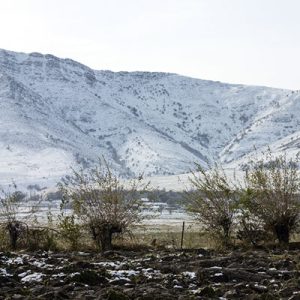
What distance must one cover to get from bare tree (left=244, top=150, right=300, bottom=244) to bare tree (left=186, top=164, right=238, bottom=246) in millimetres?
642

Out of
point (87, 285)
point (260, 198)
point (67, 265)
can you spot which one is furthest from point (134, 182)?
point (87, 285)

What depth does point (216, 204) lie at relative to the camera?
20125 mm

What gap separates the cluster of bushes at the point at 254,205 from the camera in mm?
19766

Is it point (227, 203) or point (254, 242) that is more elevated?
point (227, 203)

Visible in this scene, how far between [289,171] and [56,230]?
805 cm

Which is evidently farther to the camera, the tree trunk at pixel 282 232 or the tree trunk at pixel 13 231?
the tree trunk at pixel 282 232

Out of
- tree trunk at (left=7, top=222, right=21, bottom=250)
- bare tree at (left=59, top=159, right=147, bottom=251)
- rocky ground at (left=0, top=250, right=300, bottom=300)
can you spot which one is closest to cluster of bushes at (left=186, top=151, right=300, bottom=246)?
bare tree at (left=59, top=159, right=147, bottom=251)

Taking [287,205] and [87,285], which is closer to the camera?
[87,285]

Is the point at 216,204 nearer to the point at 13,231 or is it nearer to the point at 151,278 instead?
the point at 13,231

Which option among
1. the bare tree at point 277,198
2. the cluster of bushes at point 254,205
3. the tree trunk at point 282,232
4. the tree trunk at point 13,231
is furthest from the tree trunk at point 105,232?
the tree trunk at point 282,232

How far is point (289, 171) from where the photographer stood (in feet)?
65.9

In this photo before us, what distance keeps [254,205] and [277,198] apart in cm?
81

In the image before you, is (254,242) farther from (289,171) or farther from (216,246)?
(289,171)

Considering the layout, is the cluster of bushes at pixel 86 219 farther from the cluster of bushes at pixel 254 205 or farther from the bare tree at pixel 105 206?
the cluster of bushes at pixel 254 205
